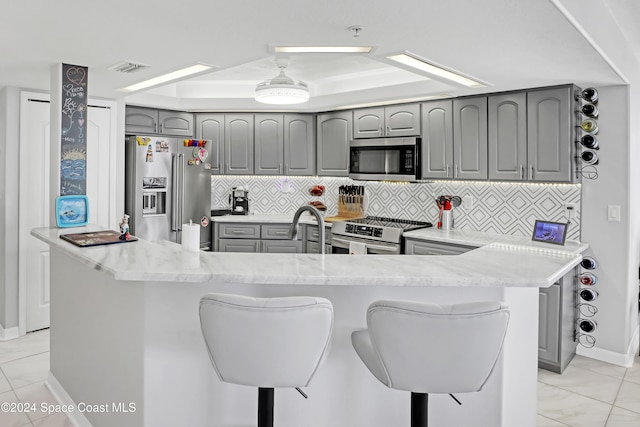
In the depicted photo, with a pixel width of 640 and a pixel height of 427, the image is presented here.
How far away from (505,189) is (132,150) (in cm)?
364

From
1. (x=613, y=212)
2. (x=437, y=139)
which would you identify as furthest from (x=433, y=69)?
(x=613, y=212)

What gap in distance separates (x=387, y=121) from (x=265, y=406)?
137 inches

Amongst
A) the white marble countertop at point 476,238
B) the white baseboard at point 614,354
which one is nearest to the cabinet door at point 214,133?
the white marble countertop at point 476,238

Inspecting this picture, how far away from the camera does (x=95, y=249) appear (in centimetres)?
243

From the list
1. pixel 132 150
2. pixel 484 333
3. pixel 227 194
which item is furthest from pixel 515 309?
pixel 227 194

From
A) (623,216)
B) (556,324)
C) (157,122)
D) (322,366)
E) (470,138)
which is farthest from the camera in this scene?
(157,122)

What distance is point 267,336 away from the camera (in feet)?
5.47

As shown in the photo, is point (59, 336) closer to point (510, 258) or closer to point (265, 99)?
point (265, 99)

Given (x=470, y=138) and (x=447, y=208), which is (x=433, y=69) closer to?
(x=470, y=138)

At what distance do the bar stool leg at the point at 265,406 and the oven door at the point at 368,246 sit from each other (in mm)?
2530

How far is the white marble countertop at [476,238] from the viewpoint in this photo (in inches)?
138

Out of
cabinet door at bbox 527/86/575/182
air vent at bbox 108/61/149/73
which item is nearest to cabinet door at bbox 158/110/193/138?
air vent at bbox 108/61/149/73

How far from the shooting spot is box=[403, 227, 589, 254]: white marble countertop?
351 centimetres

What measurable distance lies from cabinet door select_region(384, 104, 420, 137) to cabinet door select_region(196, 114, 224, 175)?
6.50 feet
